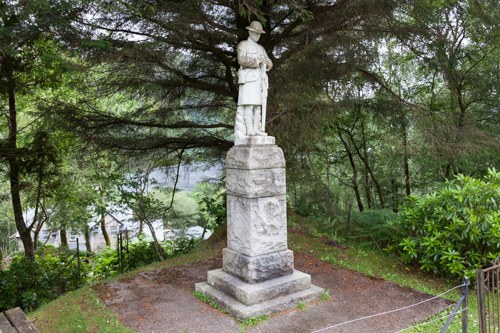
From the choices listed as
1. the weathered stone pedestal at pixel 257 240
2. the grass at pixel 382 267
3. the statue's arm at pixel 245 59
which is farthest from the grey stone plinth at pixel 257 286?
the statue's arm at pixel 245 59

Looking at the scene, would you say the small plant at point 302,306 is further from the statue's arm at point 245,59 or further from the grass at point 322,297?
the statue's arm at point 245,59

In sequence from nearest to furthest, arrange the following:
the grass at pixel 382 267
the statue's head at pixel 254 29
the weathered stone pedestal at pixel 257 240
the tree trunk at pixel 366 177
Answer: the grass at pixel 382 267 < the weathered stone pedestal at pixel 257 240 < the statue's head at pixel 254 29 < the tree trunk at pixel 366 177

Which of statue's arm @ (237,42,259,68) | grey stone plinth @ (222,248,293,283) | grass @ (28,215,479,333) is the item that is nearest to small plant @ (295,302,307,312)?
grass @ (28,215,479,333)

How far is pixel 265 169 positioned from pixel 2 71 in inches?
205

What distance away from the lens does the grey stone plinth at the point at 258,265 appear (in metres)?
3.96

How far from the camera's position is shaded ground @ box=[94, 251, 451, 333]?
3457mm

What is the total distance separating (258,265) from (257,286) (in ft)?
0.80

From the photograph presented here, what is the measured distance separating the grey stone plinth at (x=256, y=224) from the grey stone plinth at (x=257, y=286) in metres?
0.36

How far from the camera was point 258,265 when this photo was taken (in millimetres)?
3979

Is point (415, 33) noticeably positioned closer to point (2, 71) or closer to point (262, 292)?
point (262, 292)

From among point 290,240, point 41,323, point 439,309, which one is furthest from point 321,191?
point 41,323

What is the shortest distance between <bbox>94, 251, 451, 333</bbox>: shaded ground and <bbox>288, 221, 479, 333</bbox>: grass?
21cm

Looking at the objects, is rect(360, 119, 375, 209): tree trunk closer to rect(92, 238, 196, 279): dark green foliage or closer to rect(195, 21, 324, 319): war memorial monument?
rect(92, 238, 196, 279): dark green foliage

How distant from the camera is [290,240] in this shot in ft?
22.7
